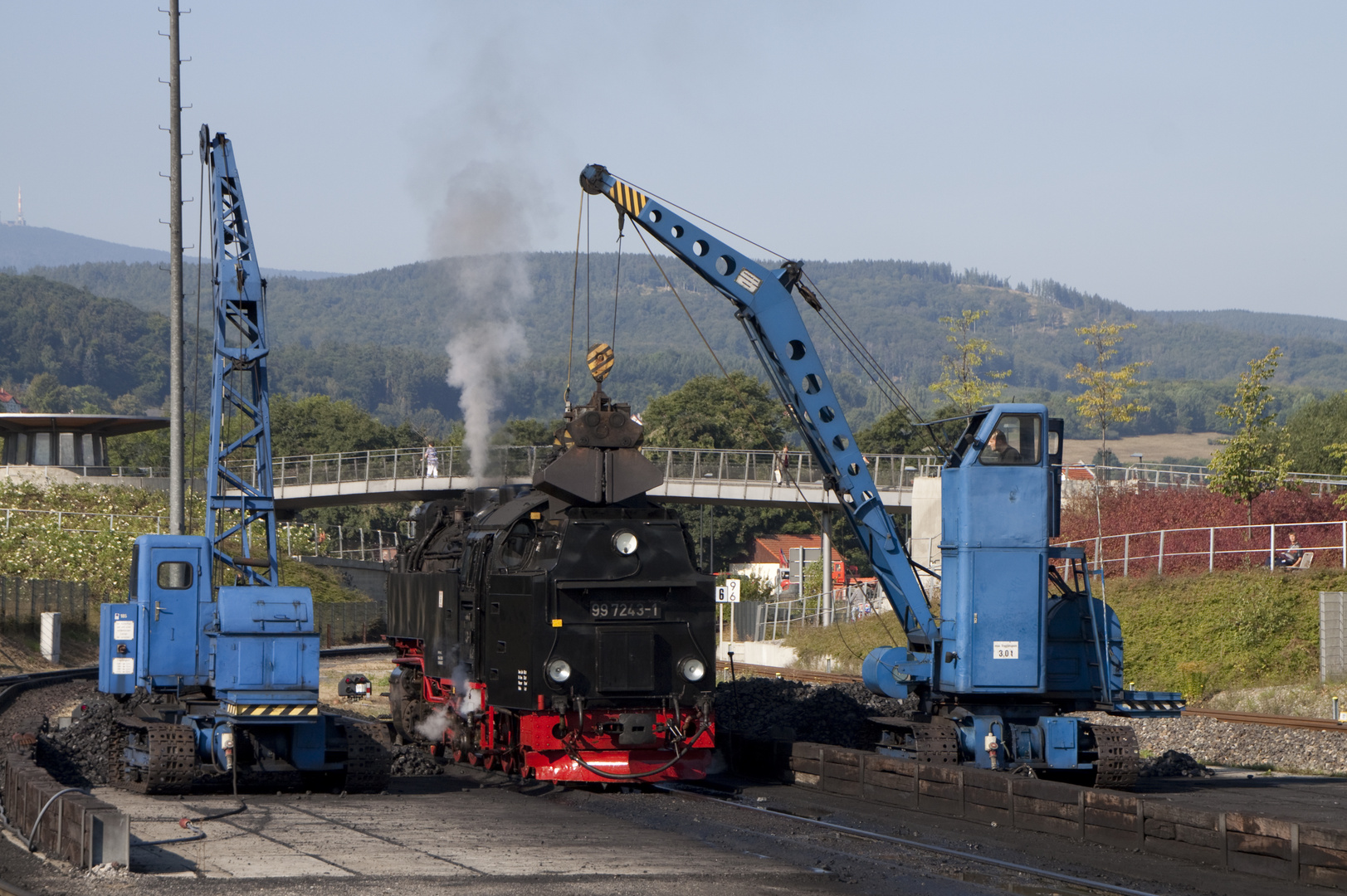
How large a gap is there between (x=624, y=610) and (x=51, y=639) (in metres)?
30.6

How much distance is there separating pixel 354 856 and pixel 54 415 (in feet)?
199

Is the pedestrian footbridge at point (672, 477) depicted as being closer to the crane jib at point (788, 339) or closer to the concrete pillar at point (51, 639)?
the concrete pillar at point (51, 639)

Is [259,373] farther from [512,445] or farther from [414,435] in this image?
[414,435]

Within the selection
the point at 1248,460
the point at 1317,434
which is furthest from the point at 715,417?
the point at 1248,460

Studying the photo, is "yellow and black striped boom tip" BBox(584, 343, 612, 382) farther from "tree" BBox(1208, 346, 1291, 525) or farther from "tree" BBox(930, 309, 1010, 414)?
"tree" BBox(930, 309, 1010, 414)

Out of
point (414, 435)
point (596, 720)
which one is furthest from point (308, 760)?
point (414, 435)

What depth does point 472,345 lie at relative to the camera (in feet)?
94.0

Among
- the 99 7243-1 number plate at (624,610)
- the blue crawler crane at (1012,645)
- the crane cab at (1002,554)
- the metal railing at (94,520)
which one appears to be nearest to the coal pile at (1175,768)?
the blue crawler crane at (1012,645)

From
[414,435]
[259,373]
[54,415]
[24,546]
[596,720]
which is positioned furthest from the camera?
[414,435]

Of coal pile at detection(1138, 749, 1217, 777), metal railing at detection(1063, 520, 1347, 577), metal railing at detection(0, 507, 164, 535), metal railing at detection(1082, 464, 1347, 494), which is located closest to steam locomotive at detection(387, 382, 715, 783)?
coal pile at detection(1138, 749, 1217, 777)

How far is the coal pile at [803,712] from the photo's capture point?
23.5 metres

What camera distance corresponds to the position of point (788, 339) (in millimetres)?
21656

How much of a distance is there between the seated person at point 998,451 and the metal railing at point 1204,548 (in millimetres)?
18513

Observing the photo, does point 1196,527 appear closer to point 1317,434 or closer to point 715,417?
point 1317,434
